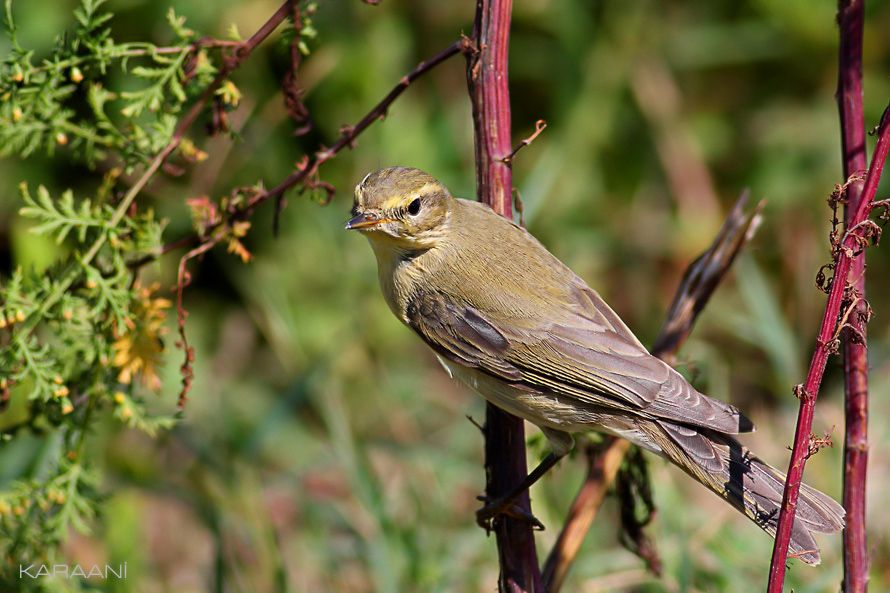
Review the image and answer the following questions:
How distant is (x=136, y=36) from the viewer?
507cm

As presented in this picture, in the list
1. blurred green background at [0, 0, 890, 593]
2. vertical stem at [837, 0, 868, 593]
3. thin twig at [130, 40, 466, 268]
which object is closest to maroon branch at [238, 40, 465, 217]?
thin twig at [130, 40, 466, 268]

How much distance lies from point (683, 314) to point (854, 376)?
55 cm

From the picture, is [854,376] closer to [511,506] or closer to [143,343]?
[511,506]

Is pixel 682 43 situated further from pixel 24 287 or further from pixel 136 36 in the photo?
pixel 24 287

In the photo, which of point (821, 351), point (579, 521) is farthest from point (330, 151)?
point (821, 351)

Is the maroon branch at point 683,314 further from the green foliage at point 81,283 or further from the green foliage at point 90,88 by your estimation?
the green foliage at point 90,88

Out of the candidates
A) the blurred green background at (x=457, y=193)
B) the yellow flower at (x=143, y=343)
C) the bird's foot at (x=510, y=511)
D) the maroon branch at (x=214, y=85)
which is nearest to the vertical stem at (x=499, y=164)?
the bird's foot at (x=510, y=511)

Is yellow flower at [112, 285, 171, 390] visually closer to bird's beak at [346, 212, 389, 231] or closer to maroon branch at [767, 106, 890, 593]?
bird's beak at [346, 212, 389, 231]

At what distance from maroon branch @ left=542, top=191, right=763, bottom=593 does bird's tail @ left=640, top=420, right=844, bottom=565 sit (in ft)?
0.58

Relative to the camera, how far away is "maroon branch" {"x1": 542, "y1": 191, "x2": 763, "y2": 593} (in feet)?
A: 8.51

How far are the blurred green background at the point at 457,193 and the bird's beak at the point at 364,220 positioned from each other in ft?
4.32

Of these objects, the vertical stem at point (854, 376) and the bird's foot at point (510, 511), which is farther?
the bird's foot at point (510, 511)

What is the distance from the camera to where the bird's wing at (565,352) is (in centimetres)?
261

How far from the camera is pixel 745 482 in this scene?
7.57 feet
